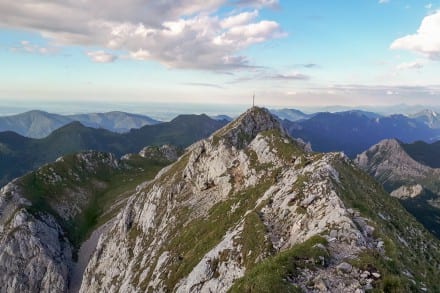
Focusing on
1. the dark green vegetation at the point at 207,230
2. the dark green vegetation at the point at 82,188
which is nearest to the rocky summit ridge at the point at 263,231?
the dark green vegetation at the point at 207,230

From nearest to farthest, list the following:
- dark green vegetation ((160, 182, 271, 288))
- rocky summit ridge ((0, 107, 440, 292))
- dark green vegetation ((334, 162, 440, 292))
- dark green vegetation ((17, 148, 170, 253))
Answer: rocky summit ridge ((0, 107, 440, 292)) < dark green vegetation ((334, 162, 440, 292)) < dark green vegetation ((160, 182, 271, 288)) < dark green vegetation ((17, 148, 170, 253))

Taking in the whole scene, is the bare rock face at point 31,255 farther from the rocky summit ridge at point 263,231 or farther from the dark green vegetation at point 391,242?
the dark green vegetation at point 391,242

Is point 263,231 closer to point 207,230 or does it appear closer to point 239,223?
point 239,223

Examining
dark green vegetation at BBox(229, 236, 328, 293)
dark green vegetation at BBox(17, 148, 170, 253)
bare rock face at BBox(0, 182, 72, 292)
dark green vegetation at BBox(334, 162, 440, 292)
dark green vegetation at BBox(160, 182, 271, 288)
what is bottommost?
bare rock face at BBox(0, 182, 72, 292)

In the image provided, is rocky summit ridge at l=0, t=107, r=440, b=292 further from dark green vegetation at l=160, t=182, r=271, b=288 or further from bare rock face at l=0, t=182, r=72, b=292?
bare rock face at l=0, t=182, r=72, b=292

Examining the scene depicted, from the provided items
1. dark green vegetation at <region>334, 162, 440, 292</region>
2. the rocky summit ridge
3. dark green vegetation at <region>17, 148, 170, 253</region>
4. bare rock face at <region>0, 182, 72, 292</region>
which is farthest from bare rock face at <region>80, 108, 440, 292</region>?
dark green vegetation at <region>17, 148, 170, 253</region>

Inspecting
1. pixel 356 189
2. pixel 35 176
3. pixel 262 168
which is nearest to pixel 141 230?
pixel 262 168

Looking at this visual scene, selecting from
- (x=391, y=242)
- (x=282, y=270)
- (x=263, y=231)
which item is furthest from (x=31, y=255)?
(x=391, y=242)
